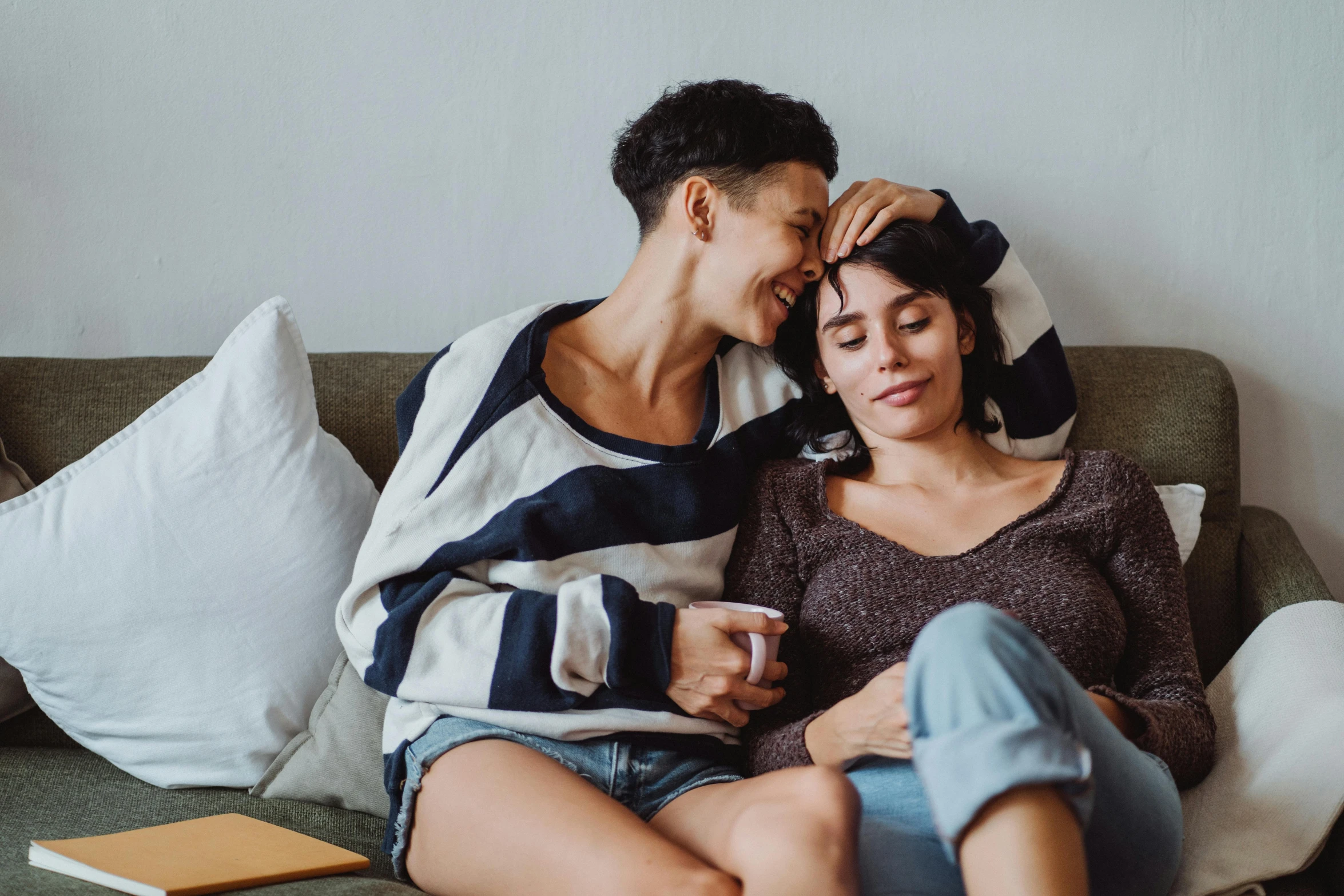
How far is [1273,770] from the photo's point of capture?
116 cm

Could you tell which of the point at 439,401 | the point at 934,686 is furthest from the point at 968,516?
the point at 439,401

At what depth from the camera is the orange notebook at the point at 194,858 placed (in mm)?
1070

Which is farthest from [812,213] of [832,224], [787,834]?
[787,834]

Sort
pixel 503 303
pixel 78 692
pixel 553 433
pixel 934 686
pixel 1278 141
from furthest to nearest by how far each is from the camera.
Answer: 1. pixel 503 303
2. pixel 1278 141
3. pixel 78 692
4. pixel 553 433
5. pixel 934 686

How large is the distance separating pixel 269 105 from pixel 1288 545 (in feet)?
5.98

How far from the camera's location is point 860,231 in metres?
1.40

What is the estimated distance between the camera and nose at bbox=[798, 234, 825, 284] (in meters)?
1.41

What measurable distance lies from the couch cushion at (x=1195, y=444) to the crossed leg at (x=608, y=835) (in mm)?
849

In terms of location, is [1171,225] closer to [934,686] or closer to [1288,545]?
[1288,545]

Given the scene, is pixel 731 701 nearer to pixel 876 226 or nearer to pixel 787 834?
pixel 787 834

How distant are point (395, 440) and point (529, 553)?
0.48 m

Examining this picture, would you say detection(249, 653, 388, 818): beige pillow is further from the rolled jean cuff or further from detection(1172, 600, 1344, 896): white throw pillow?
detection(1172, 600, 1344, 896): white throw pillow

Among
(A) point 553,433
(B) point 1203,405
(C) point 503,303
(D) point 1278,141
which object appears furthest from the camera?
(C) point 503,303

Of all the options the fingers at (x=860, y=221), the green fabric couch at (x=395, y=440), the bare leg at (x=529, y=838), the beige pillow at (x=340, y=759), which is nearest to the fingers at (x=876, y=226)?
the fingers at (x=860, y=221)
